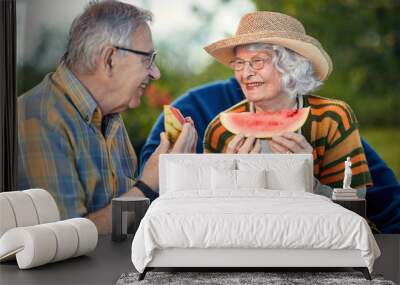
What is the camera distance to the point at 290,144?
26.2 ft

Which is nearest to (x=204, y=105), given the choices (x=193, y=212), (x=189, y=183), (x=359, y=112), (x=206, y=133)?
(x=206, y=133)

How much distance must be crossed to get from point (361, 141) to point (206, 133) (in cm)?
170

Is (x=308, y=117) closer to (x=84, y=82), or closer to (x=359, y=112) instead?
(x=359, y=112)

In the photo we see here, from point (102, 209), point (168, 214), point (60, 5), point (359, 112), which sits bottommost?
point (102, 209)

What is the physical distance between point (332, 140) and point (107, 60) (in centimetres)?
261

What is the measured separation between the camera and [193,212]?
5.65m

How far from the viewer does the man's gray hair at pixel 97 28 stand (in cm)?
812

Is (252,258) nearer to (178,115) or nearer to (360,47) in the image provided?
(178,115)

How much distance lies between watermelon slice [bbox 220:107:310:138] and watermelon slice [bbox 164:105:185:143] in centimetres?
48

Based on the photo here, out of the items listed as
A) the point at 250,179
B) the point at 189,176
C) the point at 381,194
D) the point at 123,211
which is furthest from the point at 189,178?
the point at 381,194

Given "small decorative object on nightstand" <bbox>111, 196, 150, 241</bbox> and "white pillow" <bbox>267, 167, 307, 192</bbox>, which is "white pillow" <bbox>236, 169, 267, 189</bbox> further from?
"small decorative object on nightstand" <bbox>111, 196, 150, 241</bbox>

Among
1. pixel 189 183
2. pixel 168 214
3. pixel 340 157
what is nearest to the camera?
pixel 168 214

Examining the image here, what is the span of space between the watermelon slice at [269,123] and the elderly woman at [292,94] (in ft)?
0.18

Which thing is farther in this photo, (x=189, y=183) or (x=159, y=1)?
(x=159, y=1)
